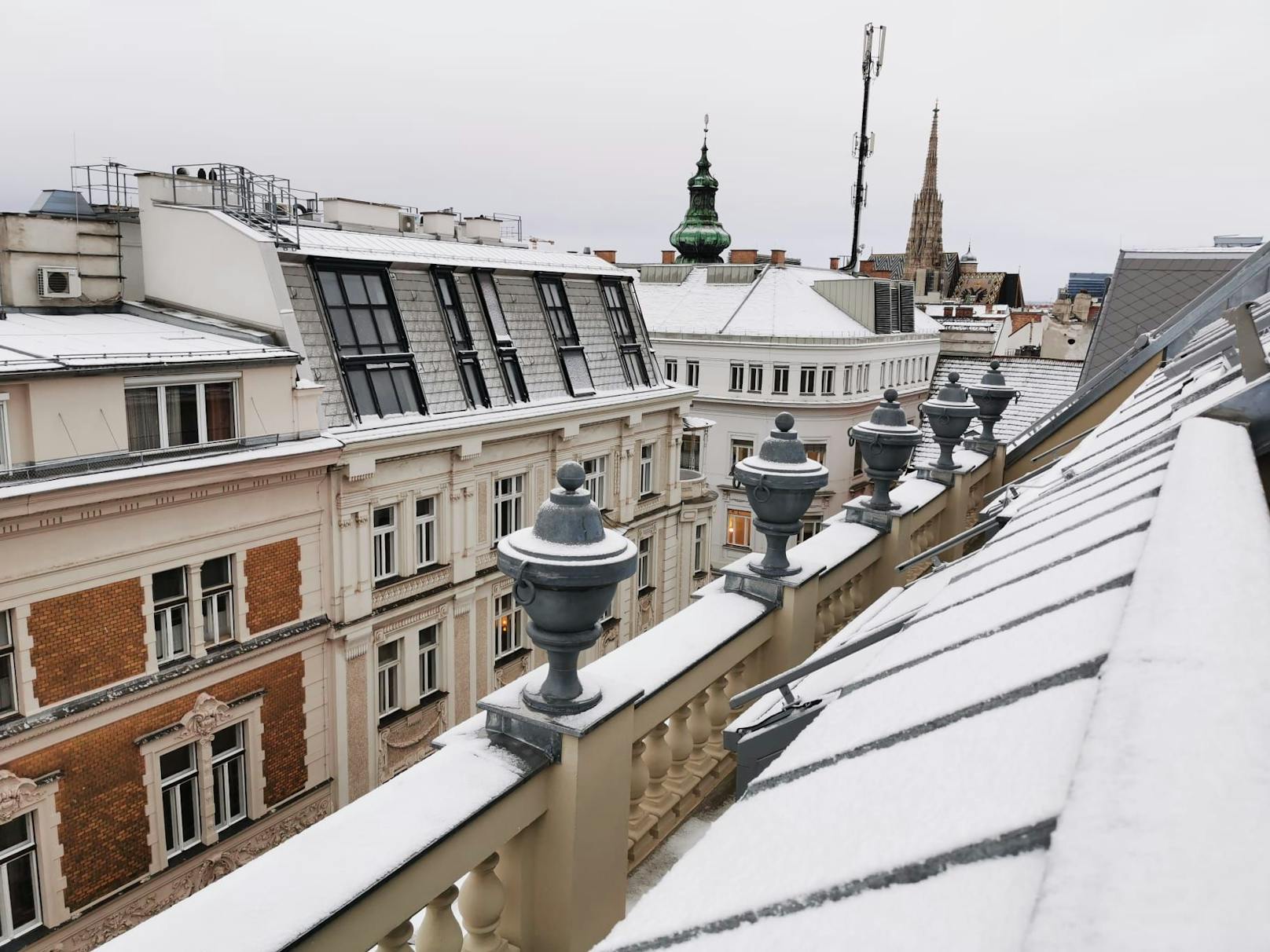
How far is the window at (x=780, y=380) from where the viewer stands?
1286 inches

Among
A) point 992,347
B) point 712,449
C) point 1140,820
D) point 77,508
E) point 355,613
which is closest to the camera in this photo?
point 1140,820

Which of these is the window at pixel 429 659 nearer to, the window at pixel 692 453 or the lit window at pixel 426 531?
the lit window at pixel 426 531

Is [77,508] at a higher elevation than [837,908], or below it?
below

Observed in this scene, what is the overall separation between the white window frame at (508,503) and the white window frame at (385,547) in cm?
254

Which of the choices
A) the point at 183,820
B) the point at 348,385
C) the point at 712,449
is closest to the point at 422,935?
the point at 183,820

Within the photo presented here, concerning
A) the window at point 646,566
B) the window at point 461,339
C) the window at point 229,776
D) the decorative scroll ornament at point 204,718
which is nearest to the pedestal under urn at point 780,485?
the decorative scroll ornament at point 204,718

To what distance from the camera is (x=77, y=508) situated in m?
10.8

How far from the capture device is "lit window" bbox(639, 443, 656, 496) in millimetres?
23000

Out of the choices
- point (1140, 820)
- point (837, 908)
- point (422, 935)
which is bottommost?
point (422, 935)

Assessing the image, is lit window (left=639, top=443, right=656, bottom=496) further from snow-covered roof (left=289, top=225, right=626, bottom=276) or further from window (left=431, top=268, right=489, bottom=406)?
window (left=431, top=268, right=489, bottom=406)

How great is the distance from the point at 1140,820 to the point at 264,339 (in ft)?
47.4

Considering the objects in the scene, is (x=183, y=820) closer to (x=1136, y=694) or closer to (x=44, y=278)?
(x=44, y=278)

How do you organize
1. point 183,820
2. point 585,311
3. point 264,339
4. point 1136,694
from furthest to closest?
point 585,311, point 264,339, point 183,820, point 1136,694

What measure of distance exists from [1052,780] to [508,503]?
1718cm
